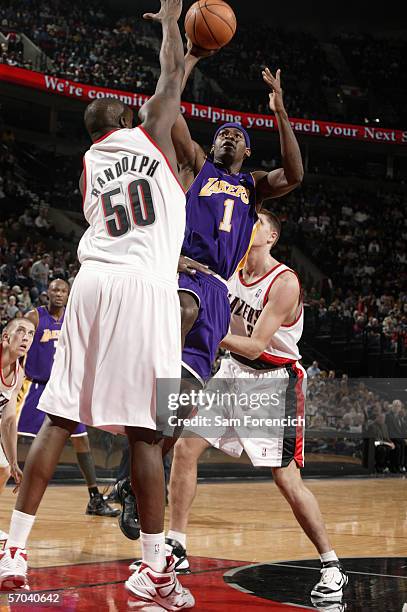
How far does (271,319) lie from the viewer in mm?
4582

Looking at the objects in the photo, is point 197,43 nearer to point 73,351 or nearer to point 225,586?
point 73,351

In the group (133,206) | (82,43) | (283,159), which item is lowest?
(133,206)

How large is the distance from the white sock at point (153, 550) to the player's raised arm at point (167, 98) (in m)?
1.53

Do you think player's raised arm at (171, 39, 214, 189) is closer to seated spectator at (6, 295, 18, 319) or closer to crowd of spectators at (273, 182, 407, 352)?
seated spectator at (6, 295, 18, 319)

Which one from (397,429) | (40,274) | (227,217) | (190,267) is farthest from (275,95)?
(40,274)

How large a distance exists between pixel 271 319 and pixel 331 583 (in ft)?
4.55

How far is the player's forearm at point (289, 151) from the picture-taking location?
4238 mm

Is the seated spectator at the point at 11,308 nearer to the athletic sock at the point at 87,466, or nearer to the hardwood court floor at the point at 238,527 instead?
the hardwood court floor at the point at 238,527

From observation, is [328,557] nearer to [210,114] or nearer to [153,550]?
[153,550]

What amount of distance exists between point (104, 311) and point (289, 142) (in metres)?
1.46

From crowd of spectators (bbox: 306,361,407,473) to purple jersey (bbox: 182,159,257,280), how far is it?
9.09 m

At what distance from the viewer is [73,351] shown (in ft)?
11.3

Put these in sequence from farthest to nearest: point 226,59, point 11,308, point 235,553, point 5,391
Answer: point 226,59 < point 11,308 < point 5,391 < point 235,553

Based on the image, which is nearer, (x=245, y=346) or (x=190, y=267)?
(x=190, y=267)
